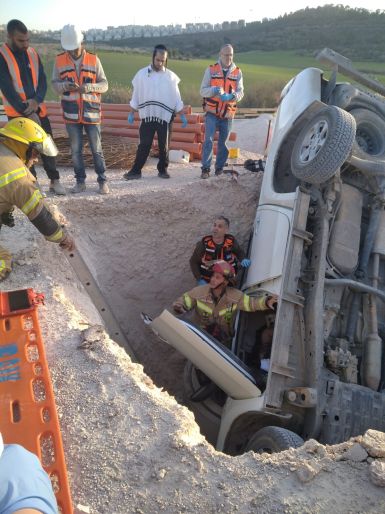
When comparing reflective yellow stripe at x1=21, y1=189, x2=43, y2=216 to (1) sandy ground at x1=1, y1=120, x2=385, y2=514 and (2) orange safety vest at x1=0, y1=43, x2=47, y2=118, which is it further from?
(2) orange safety vest at x1=0, y1=43, x2=47, y2=118

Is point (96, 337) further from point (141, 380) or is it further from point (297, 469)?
point (297, 469)

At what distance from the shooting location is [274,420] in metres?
3.97

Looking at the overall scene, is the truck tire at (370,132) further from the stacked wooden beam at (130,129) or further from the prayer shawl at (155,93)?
the stacked wooden beam at (130,129)

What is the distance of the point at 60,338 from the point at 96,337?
28 cm

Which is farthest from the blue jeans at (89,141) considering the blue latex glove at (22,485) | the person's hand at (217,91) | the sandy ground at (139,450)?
the blue latex glove at (22,485)

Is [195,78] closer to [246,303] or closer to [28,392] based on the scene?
[246,303]

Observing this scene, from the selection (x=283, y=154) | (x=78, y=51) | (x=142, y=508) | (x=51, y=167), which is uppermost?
(x=78, y=51)

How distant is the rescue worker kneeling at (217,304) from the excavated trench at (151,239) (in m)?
1.02

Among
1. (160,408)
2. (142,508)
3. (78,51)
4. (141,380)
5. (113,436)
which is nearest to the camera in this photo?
(142,508)

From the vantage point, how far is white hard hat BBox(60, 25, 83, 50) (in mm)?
5648

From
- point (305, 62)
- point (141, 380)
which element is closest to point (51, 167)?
point (141, 380)

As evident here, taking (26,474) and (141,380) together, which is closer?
(26,474)

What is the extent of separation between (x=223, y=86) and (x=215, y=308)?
3.66 metres

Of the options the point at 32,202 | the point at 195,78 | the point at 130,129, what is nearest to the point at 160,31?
the point at 195,78
